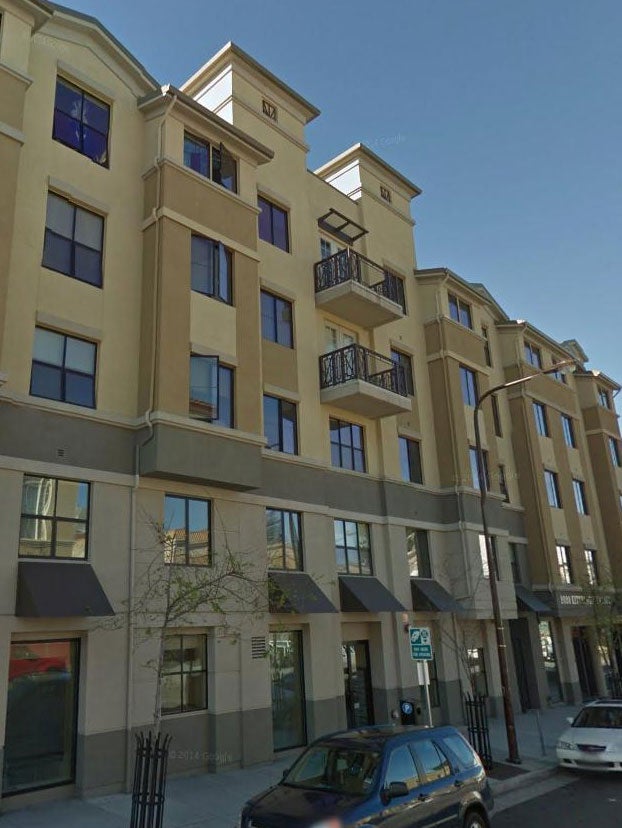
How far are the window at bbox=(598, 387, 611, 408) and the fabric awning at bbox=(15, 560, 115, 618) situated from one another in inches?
1250

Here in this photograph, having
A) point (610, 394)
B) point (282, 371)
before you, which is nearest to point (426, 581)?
point (282, 371)

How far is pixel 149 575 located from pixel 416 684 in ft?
32.4

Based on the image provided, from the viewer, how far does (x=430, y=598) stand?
20812mm

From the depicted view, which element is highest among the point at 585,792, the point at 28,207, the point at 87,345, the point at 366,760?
the point at 28,207

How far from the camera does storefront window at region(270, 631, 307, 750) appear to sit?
16.4m

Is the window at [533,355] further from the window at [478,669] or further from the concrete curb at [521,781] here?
the concrete curb at [521,781]

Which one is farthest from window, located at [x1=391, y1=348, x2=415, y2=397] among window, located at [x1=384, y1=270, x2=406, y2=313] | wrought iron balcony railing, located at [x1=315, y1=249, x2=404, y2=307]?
wrought iron balcony railing, located at [x1=315, y1=249, x2=404, y2=307]

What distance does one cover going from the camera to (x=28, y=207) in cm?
1424

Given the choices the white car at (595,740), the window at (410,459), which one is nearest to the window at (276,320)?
the window at (410,459)

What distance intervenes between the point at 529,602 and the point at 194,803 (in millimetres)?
17503

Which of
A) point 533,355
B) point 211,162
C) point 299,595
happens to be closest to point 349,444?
point 299,595

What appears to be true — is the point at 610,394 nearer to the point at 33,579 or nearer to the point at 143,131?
the point at 143,131

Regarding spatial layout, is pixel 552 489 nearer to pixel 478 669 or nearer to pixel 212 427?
pixel 478 669

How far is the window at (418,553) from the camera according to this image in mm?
→ 21859
